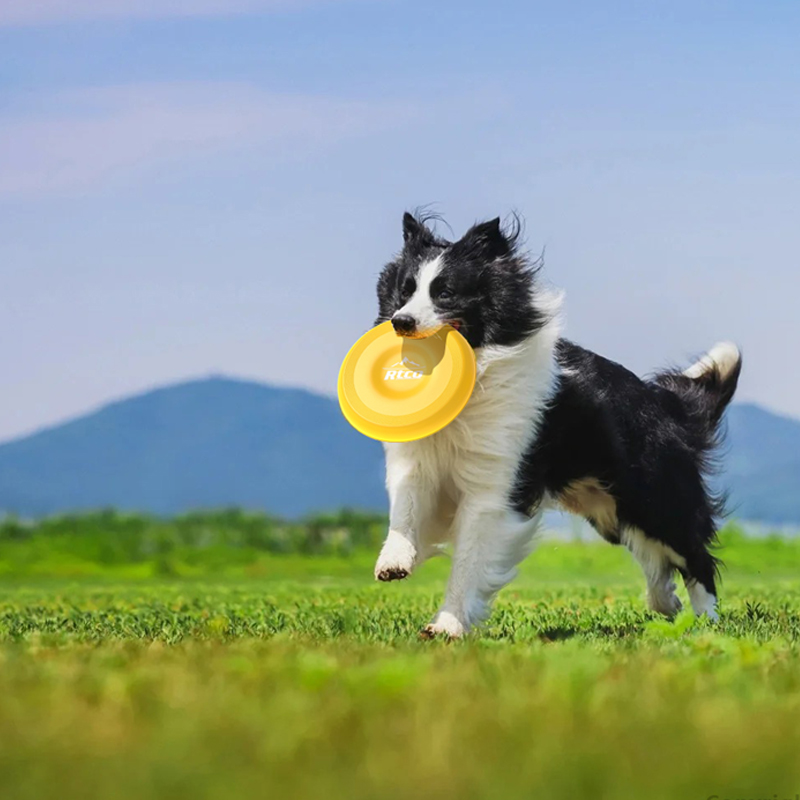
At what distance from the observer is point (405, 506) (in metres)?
6.39

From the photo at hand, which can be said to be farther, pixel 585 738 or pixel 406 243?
pixel 406 243

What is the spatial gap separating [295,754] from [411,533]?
359cm

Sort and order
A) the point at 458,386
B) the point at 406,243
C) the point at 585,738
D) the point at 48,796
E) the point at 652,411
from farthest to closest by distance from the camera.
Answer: the point at 652,411 → the point at 406,243 → the point at 458,386 → the point at 585,738 → the point at 48,796

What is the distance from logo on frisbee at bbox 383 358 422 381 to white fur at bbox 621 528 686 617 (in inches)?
75.6

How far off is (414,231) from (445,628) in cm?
227

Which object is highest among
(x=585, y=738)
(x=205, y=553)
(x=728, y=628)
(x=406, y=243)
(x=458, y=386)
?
(x=406, y=243)

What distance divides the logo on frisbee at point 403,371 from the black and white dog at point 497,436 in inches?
11.0

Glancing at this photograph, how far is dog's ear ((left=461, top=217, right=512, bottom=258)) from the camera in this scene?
657 cm

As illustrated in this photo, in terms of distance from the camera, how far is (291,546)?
1852 centimetres

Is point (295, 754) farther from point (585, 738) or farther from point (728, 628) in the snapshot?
point (728, 628)

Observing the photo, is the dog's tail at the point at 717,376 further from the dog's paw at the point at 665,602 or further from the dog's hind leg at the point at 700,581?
the dog's paw at the point at 665,602

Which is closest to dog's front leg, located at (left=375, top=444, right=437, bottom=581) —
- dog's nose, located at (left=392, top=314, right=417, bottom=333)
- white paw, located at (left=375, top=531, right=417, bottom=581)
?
white paw, located at (left=375, top=531, right=417, bottom=581)

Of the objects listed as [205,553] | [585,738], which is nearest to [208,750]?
[585,738]

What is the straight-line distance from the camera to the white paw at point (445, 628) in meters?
5.99
